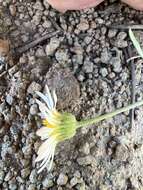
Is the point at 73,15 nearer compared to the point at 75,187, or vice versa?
the point at 75,187

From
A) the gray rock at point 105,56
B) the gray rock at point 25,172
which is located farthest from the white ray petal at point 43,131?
the gray rock at point 105,56

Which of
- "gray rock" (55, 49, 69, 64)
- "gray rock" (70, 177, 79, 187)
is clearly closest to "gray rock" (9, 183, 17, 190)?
"gray rock" (70, 177, 79, 187)

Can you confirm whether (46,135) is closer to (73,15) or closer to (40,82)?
(40,82)

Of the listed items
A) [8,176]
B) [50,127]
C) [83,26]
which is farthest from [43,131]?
[83,26]

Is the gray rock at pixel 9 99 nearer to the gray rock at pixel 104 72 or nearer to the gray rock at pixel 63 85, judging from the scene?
the gray rock at pixel 63 85

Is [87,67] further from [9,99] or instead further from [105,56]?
[9,99]

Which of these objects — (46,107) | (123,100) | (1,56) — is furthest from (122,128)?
(1,56)

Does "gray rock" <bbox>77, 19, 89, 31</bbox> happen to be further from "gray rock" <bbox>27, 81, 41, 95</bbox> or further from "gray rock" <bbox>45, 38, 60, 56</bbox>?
"gray rock" <bbox>27, 81, 41, 95</bbox>
